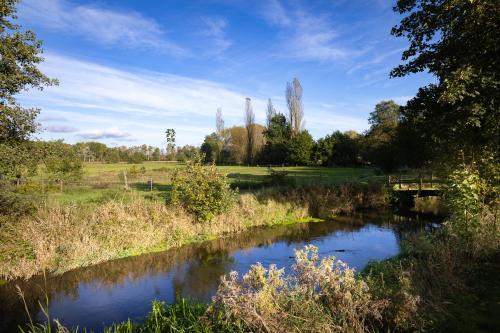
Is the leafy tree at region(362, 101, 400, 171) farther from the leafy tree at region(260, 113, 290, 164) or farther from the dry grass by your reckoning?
the dry grass

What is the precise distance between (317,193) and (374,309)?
2120 centimetres

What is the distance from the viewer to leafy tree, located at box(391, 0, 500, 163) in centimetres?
1107

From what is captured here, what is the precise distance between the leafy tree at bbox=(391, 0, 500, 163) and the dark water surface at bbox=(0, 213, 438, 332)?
5861 mm

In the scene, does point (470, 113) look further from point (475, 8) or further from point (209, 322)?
point (209, 322)

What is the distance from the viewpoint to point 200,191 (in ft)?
65.6

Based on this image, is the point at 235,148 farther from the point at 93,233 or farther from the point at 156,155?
the point at 93,233

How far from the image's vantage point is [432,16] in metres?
13.5

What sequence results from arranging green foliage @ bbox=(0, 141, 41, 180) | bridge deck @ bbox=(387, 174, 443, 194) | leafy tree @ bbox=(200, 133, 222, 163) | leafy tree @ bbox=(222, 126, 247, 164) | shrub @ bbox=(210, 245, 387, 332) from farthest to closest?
leafy tree @ bbox=(200, 133, 222, 163) < leafy tree @ bbox=(222, 126, 247, 164) < bridge deck @ bbox=(387, 174, 443, 194) < green foliage @ bbox=(0, 141, 41, 180) < shrub @ bbox=(210, 245, 387, 332)

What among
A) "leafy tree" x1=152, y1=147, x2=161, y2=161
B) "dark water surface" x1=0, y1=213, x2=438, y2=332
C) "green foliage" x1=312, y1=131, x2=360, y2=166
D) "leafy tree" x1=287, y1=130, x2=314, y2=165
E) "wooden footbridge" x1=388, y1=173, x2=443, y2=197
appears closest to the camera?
"dark water surface" x1=0, y1=213, x2=438, y2=332

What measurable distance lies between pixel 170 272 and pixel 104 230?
170 inches

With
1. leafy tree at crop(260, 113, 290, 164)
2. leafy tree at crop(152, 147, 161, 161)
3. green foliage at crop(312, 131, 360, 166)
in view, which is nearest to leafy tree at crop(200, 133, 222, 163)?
leafy tree at crop(260, 113, 290, 164)

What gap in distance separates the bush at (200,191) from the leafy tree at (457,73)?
10399 mm

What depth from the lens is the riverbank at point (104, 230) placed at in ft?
44.8

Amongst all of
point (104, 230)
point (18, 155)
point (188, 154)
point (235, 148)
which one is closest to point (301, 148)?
point (235, 148)
